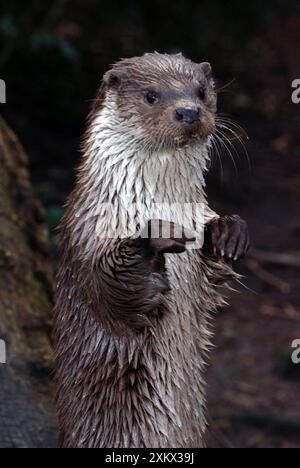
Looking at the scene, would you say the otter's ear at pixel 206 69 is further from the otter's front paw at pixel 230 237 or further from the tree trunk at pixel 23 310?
the tree trunk at pixel 23 310

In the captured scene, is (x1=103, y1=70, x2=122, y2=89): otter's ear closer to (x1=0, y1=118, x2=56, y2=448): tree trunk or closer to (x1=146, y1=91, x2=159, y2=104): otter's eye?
(x1=146, y1=91, x2=159, y2=104): otter's eye

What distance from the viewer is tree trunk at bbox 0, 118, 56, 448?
3.84 meters

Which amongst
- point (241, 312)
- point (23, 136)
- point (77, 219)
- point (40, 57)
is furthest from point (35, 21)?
point (77, 219)

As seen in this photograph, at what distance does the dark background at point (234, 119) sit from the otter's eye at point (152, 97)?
1.96m

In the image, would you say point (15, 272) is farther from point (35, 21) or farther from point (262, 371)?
point (35, 21)

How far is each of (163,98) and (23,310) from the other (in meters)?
1.08

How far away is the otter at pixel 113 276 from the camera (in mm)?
3328

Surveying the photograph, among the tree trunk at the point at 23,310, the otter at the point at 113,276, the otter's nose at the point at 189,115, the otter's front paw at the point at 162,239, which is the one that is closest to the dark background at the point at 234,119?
the tree trunk at the point at 23,310

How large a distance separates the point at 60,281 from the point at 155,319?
31 centimetres

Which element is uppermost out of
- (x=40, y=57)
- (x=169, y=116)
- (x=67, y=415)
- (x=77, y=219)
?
(x=40, y=57)

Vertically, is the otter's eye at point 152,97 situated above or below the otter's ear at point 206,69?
below

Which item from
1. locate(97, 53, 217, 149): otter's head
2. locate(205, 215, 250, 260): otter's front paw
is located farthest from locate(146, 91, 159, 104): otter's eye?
locate(205, 215, 250, 260): otter's front paw

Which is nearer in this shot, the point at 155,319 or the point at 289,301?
the point at 155,319

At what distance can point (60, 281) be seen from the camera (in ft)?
11.4
